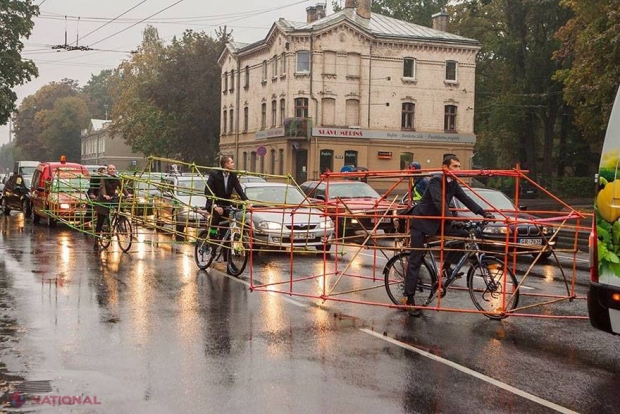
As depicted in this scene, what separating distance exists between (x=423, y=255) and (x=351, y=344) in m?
2.07

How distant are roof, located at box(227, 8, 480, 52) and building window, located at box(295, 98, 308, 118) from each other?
4634 mm

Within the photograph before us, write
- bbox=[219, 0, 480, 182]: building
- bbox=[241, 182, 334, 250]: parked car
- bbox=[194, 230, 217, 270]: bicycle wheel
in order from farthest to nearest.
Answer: bbox=[219, 0, 480, 182]: building, bbox=[241, 182, 334, 250]: parked car, bbox=[194, 230, 217, 270]: bicycle wheel

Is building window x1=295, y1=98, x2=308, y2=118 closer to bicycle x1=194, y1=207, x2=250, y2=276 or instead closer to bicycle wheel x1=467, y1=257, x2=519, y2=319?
bicycle x1=194, y1=207, x2=250, y2=276

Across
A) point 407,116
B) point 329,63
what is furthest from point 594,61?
point 329,63

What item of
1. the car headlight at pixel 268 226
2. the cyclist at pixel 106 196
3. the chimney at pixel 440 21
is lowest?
the car headlight at pixel 268 226

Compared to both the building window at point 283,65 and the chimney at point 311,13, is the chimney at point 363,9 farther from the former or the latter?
the building window at point 283,65

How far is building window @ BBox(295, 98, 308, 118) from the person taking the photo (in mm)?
54594

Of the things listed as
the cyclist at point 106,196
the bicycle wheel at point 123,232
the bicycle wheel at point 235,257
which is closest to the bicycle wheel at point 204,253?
the bicycle wheel at point 235,257

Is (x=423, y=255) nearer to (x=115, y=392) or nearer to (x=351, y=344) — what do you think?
(x=351, y=344)

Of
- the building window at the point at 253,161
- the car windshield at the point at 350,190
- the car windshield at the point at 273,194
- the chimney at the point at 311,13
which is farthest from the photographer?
the chimney at the point at 311,13

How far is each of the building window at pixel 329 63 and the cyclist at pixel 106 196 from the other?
126ft

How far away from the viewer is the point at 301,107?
179ft

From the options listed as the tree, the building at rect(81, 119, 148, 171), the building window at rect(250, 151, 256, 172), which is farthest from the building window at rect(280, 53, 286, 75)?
the building at rect(81, 119, 148, 171)

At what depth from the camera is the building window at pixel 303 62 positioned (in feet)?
178
